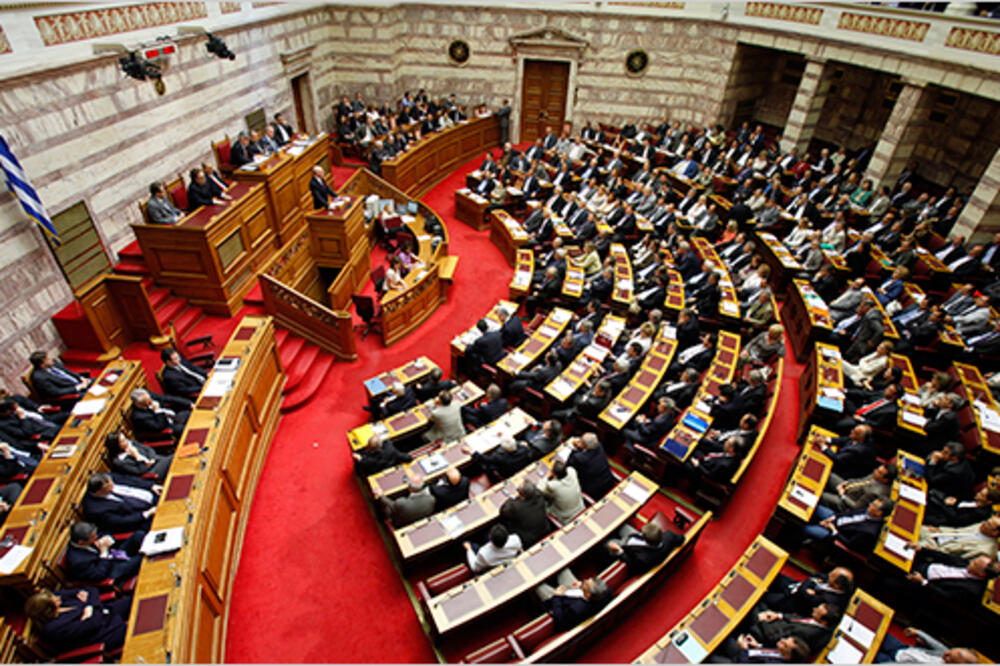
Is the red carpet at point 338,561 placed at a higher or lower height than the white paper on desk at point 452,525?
lower

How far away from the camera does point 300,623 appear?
5.73 m

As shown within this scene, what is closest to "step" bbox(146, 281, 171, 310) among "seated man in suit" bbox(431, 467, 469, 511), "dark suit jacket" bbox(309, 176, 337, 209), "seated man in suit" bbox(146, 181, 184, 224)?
"seated man in suit" bbox(146, 181, 184, 224)

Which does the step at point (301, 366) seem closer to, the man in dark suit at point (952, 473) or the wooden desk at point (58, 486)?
the wooden desk at point (58, 486)

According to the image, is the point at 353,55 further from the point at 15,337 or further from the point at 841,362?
the point at 841,362

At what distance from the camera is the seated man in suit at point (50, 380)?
6.62 meters

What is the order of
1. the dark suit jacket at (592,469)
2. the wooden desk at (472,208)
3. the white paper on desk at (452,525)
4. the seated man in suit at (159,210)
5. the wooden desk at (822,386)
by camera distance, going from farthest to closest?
the wooden desk at (472,208)
the seated man in suit at (159,210)
the wooden desk at (822,386)
the dark suit jacket at (592,469)
the white paper on desk at (452,525)

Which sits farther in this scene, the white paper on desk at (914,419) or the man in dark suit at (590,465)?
the white paper on desk at (914,419)

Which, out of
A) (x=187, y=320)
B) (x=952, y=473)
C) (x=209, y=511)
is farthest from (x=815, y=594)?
(x=187, y=320)

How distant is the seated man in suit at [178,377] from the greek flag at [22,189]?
2496 mm

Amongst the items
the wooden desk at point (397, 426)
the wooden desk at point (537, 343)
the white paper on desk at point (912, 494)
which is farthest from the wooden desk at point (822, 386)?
the wooden desk at point (397, 426)

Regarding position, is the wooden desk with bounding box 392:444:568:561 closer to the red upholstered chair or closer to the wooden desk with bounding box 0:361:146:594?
the wooden desk with bounding box 0:361:146:594

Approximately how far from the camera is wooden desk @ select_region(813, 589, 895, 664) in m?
4.85

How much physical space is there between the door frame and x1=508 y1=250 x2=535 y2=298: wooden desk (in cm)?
1010

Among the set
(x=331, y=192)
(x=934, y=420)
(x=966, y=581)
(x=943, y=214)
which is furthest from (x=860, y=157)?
(x=331, y=192)
